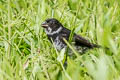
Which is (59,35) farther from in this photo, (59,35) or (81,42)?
(81,42)

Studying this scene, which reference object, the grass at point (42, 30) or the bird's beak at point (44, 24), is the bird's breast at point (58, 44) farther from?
the bird's beak at point (44, 24)

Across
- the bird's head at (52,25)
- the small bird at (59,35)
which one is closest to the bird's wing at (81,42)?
the small bird at (59,35)

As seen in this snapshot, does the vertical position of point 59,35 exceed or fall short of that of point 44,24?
it falls short

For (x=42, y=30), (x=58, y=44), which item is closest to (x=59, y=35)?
(x=58, y=44)

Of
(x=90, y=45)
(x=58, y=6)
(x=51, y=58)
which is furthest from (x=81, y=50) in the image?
(x=58, y=6)

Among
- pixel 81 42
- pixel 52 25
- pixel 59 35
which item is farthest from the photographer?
pixel 52 25

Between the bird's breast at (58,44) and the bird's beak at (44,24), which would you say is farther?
the bird's beak at (44,24)

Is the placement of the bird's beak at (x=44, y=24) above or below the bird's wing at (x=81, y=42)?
above

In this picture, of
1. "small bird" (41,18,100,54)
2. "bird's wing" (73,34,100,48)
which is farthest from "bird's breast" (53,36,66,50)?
"bird's wing" (73,34,100,48)
